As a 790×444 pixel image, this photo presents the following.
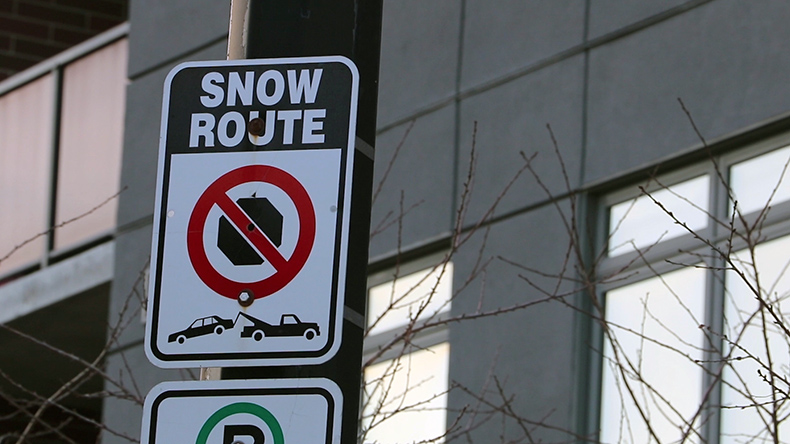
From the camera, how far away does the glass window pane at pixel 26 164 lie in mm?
12820

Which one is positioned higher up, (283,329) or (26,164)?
(26,164)

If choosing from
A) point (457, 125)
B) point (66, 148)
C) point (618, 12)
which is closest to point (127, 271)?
point (66, 148)

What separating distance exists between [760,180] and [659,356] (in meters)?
1.02

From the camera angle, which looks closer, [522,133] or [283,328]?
[283,328]

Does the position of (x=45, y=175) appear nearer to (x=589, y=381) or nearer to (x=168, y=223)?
(x=589, y=381)

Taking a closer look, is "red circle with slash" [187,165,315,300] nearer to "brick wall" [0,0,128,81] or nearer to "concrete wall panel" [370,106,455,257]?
"concrete wall panel" [370,106,455,257]

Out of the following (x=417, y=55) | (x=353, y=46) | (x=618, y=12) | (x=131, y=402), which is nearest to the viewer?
(x=353, y=46)

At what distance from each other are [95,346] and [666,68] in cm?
724

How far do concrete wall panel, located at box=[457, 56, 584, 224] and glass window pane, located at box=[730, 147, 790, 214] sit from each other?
1.03 metres

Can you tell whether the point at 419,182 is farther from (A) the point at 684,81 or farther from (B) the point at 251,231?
(B) the point at 251,231

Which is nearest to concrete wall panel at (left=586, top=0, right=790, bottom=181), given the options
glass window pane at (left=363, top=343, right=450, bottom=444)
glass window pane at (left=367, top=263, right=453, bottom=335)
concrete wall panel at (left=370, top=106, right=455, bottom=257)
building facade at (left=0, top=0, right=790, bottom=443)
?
building facade at (left=0, top=0, right=790, bottom=443)

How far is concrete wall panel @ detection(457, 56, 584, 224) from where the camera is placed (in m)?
8.96

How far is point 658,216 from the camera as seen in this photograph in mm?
8516

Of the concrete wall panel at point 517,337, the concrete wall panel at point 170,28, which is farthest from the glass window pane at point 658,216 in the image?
the concrete wall panel at point 170,28
